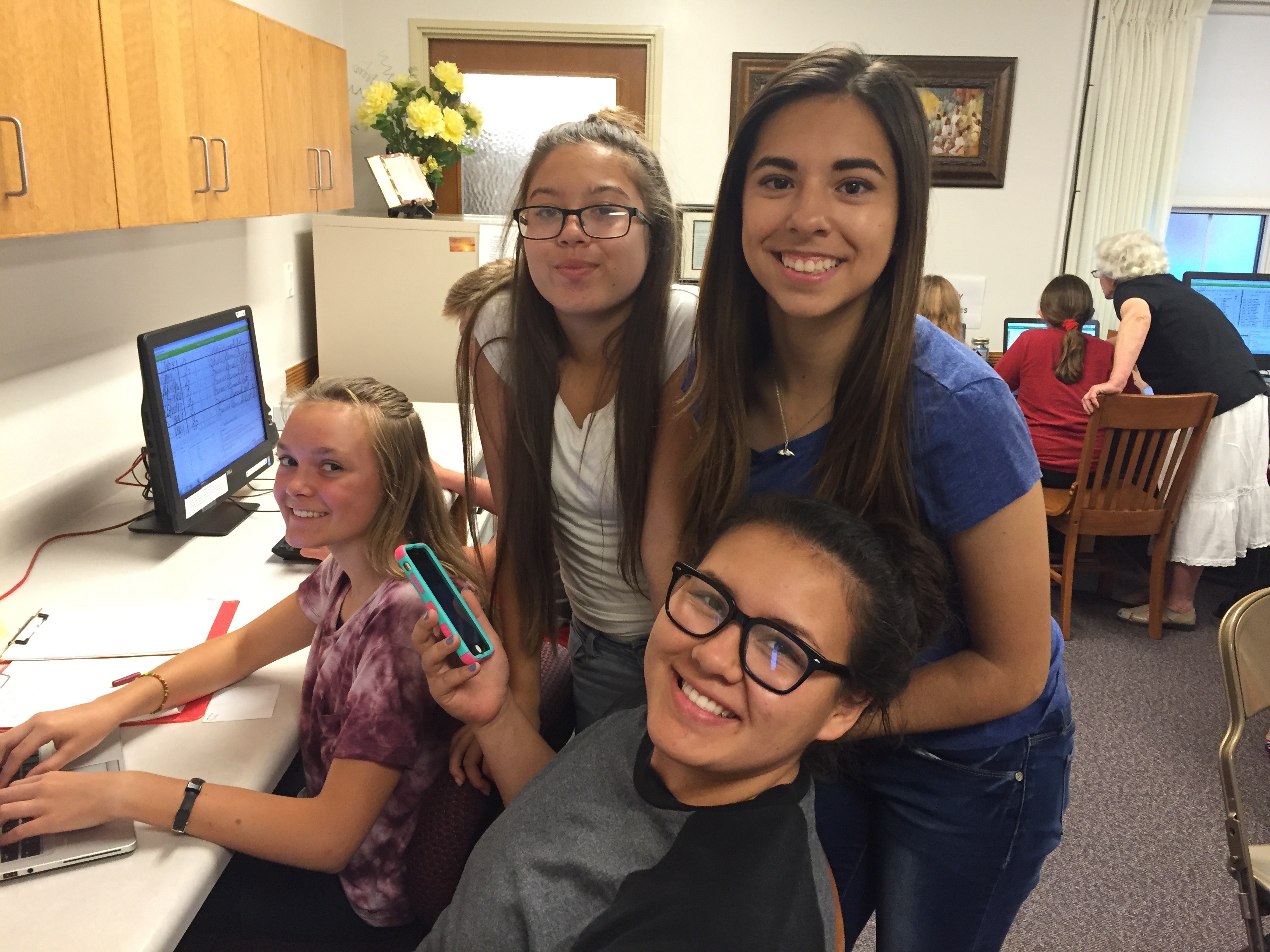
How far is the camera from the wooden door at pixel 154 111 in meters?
1.52

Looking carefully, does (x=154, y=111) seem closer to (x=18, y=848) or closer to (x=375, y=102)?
(x=18, y=848)

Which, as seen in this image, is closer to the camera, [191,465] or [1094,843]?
[191,465]

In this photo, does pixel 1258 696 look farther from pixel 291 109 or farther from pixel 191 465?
pixel 291 109

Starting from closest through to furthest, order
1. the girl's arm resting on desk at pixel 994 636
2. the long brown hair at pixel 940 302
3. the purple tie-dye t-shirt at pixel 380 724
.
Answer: the girl's arm resting on desk at pixel 994 636, the purple tie-dye t-shirt at pixel 380 724, the long brown hair at pixel 940 302

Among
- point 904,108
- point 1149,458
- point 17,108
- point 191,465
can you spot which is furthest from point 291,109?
point 1149,458

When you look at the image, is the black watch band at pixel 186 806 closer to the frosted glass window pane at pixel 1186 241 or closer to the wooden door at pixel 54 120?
the wooden door at pixel 54 120

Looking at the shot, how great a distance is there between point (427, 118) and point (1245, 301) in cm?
Answer: 334

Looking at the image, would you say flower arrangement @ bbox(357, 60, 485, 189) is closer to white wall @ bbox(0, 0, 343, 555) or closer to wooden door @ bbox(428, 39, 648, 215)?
wooden door @ bbox(428, 39, 648, 215)

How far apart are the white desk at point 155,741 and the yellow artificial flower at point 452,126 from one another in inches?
66.3

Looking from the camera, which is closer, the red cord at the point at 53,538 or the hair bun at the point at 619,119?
the hair bun at the point at 619,119

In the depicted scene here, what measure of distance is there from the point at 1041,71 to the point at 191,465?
3963 millimetres

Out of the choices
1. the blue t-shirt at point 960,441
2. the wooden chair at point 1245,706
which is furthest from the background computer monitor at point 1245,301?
the blue t-shirt at point 960,441

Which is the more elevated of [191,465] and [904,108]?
[904,108]

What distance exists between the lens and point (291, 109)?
229cm
